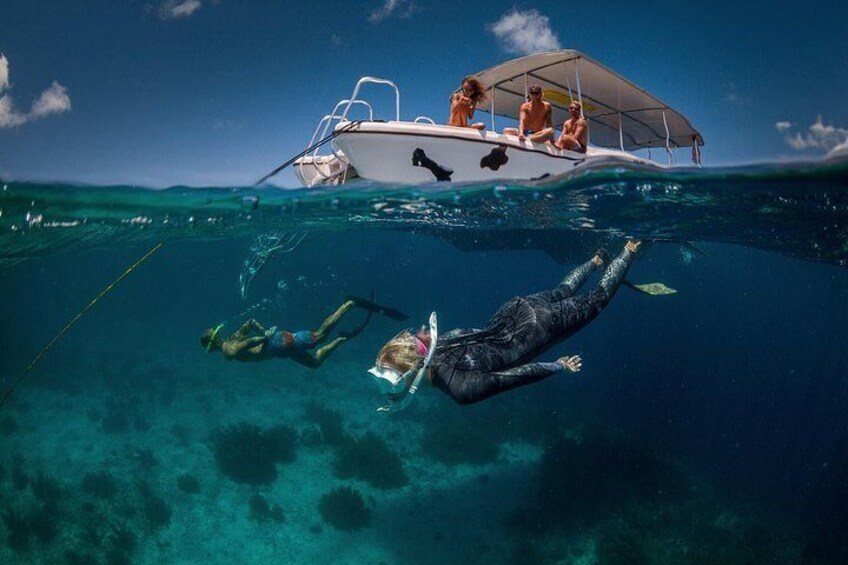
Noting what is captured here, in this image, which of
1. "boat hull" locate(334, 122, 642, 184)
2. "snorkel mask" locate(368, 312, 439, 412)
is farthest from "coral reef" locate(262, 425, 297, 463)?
"snorkel mask" locate(368, 312, 439, 412)

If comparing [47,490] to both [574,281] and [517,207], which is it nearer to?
[517,207]

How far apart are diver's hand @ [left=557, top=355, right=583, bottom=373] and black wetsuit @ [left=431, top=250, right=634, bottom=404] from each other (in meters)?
0.12

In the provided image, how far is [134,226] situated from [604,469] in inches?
715

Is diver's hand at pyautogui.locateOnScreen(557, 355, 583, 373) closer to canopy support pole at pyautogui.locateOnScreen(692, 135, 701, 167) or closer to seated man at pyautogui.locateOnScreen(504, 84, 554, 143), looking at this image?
seated man at pyautogui.locateOnScreen(504, 84, 554, 143)

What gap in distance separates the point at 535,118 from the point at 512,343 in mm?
4786

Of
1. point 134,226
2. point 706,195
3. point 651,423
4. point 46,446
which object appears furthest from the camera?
point 651,423

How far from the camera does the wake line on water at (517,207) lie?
9.29 metres

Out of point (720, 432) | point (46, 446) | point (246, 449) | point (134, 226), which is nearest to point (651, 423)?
point (720, 432)

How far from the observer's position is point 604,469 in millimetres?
13875

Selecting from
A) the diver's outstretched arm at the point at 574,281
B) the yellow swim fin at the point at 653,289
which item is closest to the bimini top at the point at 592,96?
the diver's outstretched arm at the point at 574,281

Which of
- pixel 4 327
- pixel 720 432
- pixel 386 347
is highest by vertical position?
pixel 386 347

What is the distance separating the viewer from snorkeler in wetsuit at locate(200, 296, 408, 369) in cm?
977

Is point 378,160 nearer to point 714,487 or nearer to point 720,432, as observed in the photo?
point 714,487

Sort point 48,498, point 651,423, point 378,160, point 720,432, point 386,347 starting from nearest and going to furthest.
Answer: point 386,347 < point 378,160 < point 48,498 < point 651,423 < point 720,432
